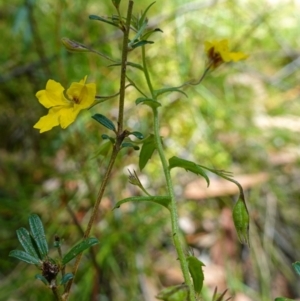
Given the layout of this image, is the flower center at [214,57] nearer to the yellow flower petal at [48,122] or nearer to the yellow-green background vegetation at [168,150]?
the yellow flower petal at [48,122]

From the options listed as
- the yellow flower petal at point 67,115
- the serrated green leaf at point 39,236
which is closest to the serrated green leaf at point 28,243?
the serrated green leaf at point 39,236

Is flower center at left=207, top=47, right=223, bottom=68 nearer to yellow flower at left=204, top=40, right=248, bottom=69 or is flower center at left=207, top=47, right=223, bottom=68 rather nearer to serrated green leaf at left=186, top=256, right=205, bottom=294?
yellow flower at left=204, top=40, right=248, bottom=69

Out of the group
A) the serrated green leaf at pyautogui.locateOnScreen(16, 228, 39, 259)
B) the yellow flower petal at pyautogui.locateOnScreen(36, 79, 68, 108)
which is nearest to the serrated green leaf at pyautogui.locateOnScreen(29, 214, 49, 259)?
the serrated green leaf at pyautogui.locateOnScreen(16, 228, 39, 259)

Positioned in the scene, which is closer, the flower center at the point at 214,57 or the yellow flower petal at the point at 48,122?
the yellow flower petal at the point at 48,122

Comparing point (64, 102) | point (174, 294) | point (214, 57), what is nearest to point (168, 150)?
point (214, 57)

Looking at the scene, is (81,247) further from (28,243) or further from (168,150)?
(168,150)

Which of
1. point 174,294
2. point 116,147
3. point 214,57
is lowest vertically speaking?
point 174,294
